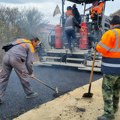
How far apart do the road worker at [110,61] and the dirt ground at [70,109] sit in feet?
1.29

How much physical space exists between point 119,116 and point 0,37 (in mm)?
15444

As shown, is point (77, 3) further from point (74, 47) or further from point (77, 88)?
point (77, 88)

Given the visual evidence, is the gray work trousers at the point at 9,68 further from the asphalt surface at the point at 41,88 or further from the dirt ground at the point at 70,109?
the dirt ground at the point at 70,109

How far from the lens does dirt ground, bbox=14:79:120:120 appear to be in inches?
184

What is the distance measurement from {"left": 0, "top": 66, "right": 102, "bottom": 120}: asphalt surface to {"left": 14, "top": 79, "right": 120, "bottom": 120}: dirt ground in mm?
251

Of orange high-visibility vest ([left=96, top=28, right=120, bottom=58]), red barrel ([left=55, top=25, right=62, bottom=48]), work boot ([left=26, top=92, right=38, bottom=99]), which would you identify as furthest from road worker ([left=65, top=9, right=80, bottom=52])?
orange high-visibility vest ([left=96, top=28, right=120, bottom=58])

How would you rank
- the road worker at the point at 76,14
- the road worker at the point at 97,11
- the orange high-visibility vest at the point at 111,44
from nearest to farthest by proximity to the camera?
the orange high-visibility vest at the point at 111,44 → the road worker at the point at 97,11 → the road worker at the point at 76,14

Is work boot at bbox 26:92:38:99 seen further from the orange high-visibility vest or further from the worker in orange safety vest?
the worker in orange safety vest

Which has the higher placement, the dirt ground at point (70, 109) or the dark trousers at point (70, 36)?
the dark trousers at point (70, 36)

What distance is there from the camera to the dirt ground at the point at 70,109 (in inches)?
184

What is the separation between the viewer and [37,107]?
16.9 feet

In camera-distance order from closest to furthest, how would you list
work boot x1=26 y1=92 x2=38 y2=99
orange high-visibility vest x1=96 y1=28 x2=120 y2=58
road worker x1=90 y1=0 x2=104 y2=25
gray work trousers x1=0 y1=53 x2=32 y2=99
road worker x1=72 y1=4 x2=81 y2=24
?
orange high-visibility vest x1=96 y1=28 x2=120 y2=58 → gray work trousers x1=0 y1=53 x2=32 y2=99 → work boot x1=26 y1=92 x2=38 y2=99 → road worker x1=90 y1=0 x2=104 y2=25 → road worker x1=72 y1=4 x2=81 y2=24

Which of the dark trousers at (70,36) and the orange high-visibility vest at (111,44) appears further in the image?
the dark trousers at (70,36)

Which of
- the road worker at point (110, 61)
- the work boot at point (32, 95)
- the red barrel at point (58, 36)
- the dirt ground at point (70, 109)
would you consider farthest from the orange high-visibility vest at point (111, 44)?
the red barrel at point (58, 36)
